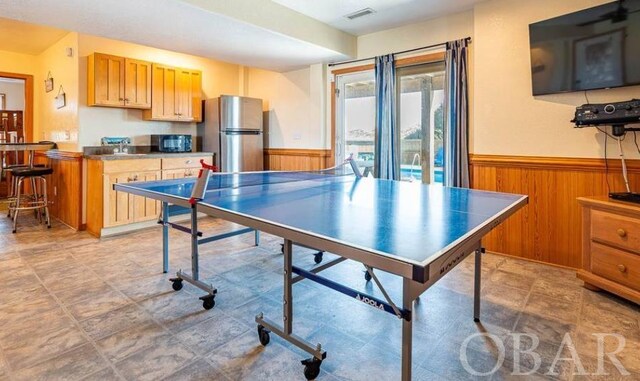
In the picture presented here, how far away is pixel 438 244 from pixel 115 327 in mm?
2076

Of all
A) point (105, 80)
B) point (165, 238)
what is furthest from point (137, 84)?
point (165, 238)

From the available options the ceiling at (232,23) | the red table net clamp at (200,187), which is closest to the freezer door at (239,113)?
the ceiling at (232,23)

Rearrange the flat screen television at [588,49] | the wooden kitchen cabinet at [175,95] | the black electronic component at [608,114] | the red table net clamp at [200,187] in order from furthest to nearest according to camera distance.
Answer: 1. the wooden kitchen cabinet at [175,95]
2. the flat screen television at [588,49]
3. the black electronic component at [608,114]
4. the red table net clamp at [200,187]

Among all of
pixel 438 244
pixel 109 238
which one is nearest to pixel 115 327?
pixel 438 244

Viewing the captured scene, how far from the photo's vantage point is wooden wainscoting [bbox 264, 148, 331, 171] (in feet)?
17.4

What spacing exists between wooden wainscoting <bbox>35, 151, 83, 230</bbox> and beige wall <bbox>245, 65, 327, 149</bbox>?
112 inches

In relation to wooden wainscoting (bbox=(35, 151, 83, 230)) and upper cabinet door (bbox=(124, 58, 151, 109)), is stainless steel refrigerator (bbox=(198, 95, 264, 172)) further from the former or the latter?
wooden wainscoting (bbox=(35, 151, 83, 230))

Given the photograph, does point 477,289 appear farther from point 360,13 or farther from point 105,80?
point 105,80

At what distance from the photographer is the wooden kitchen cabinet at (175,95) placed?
5.11 meters

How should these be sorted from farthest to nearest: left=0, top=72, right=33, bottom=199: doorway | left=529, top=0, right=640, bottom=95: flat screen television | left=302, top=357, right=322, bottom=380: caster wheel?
left=0, top=72, right=33, bottom=199: doorway < left=529, top=0, right=640, bottom=95: flat screen television < left=302, top=357, right=322, bottom=380: caster wheel

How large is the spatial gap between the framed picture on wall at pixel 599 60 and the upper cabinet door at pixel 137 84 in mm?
5047

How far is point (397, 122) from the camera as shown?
451cm

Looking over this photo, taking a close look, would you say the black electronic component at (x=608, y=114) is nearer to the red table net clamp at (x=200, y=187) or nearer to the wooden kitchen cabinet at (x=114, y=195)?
the red table net clamp at (x=200, y=187)

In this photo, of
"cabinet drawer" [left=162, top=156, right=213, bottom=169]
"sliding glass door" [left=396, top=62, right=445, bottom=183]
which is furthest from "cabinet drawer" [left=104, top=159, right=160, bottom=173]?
"sliding glass door" [left=396, top=62, right=445, bottom=183]
